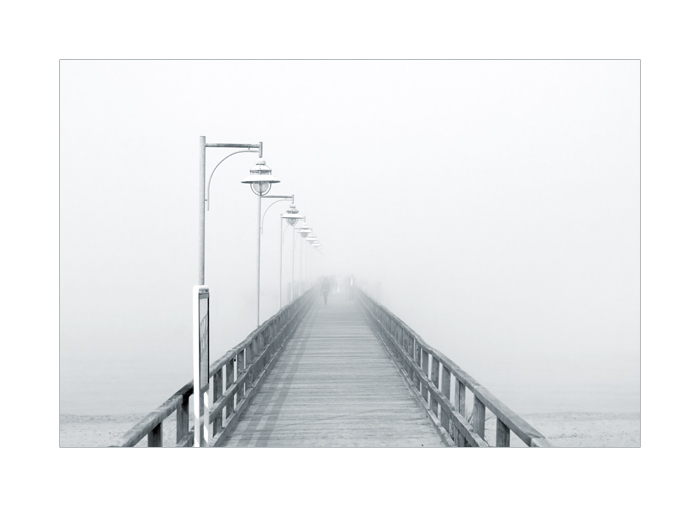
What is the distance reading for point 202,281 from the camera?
11266 millimetres

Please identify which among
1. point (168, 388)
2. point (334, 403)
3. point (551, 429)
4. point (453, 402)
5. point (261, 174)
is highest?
point (261, 174)

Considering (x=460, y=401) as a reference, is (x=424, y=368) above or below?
below

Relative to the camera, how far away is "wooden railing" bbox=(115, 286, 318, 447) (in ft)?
23.0

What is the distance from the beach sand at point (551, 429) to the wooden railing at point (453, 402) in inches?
929

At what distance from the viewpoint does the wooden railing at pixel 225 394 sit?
7.02 meters

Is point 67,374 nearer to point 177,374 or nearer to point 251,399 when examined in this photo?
point 177,374

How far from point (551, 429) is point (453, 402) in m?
59.1

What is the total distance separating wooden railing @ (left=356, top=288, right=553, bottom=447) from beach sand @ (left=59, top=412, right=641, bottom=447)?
2360cm

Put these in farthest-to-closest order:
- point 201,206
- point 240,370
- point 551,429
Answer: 1. point 551,429
2. point 240,370
3. point 201,206

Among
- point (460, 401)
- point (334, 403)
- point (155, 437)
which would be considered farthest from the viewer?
point (334, 403)

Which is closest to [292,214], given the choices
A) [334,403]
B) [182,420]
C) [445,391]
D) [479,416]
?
[334,403]

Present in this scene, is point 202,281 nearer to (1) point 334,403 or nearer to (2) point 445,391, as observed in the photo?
(1) point 334,403
